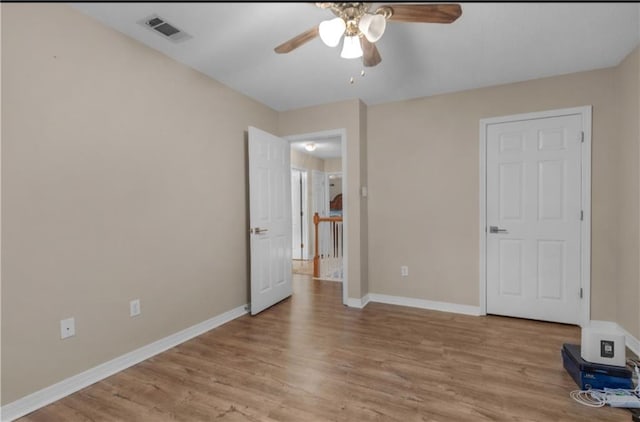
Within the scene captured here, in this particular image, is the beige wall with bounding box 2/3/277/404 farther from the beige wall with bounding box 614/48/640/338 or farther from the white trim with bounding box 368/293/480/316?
the beige wall with bounding box 614/48/640/338

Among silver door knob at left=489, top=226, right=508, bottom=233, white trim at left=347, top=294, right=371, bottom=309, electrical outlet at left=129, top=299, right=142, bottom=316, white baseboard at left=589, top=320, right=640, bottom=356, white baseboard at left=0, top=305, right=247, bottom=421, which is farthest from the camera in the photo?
white trim at left=347, top=294, right=371, bottom=309

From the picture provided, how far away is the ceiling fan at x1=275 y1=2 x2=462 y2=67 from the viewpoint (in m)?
1.52

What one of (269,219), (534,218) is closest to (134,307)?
(269,219)

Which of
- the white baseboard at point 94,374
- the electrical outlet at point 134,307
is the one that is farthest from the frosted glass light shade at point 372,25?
the white baseboard at point 94,374

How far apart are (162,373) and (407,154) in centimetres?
323

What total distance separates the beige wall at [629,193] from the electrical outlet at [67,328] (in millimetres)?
4219

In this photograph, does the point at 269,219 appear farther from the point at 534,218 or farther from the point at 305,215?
the point at 305,215

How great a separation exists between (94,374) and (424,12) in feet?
10.0

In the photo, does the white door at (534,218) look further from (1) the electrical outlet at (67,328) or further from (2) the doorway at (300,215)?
(2) the doorway at (300,215)

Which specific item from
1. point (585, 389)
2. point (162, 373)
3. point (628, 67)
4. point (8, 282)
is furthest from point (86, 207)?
point (628, 67)

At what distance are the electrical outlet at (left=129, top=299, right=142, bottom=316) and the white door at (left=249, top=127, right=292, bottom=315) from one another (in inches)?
45.2

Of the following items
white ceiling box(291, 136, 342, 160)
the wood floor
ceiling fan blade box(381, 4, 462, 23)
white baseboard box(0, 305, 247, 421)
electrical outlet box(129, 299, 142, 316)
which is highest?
white ceiling box(291, 136, 342, 160)

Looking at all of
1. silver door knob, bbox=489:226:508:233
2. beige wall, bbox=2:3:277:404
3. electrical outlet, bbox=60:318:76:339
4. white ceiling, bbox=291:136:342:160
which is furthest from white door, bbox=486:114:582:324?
electrical outlet, bbox=60:318:76:339

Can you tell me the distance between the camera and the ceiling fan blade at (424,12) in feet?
4.87
